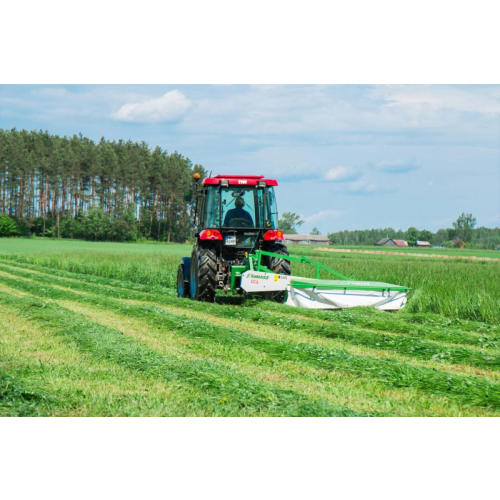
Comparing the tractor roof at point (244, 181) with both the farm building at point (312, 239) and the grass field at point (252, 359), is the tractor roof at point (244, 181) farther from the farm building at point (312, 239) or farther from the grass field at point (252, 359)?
the farm building at point (312, 239)

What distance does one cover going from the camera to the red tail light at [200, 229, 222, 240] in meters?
11.0

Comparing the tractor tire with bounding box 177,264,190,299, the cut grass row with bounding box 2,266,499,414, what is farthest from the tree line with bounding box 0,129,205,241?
the cut grass row with bounding box 2,266,499,414

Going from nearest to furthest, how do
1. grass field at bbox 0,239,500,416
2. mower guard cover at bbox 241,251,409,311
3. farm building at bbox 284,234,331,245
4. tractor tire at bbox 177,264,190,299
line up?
grass field at bbox 0,239,500,416
mower guard cover at bbox 241,251,409,311
tractor tire at bbox 177,264,190,299
farm building at bbox 284,234,331,245

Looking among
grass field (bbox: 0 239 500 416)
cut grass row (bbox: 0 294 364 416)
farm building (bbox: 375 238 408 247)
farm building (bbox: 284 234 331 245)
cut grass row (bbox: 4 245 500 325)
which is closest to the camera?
cut grass row (bbox: 0 294 364 416)

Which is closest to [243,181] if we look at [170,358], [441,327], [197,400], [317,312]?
[317,312]

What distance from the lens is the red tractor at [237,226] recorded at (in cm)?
1130

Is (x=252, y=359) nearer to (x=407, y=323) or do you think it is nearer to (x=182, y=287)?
(x=407, y=323)

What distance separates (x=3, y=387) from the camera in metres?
4.96

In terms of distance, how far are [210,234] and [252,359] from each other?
499cm

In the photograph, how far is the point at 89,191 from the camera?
197ft

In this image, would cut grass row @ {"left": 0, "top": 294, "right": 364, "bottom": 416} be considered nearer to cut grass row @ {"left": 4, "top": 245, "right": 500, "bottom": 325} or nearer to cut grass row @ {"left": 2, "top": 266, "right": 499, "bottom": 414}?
cut grass row @ {"left": 2, "top": 266, "right": 499, "bottom": 414}

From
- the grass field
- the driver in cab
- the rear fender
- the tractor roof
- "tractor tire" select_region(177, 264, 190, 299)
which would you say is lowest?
the grass field

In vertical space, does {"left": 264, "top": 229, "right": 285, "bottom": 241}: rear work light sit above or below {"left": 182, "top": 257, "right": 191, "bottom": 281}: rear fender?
above

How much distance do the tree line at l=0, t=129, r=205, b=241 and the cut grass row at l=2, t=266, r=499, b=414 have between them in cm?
4738
